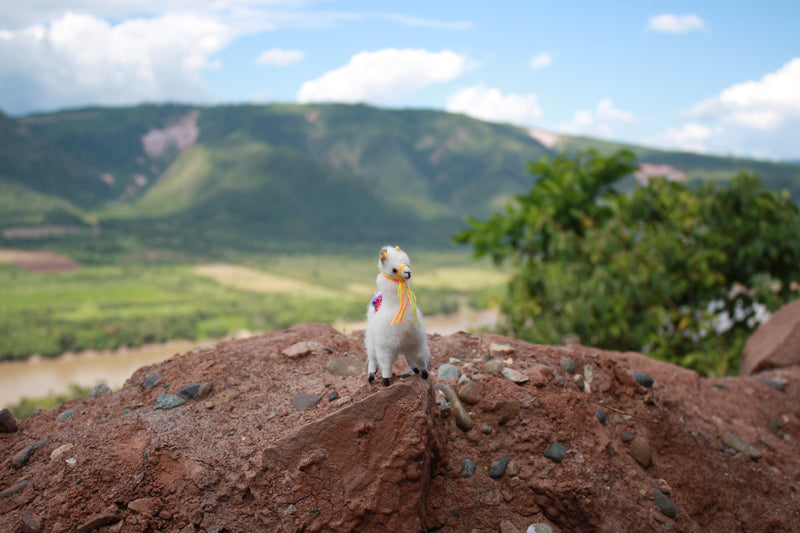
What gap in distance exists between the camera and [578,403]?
199 inches

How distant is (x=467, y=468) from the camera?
4.44 metres

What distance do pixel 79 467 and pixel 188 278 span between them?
67.7 meters

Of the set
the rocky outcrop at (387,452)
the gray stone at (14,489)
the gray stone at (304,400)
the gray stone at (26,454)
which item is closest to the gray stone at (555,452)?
the rocky outcrop at (387,452)

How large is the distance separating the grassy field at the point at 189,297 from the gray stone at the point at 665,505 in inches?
1066

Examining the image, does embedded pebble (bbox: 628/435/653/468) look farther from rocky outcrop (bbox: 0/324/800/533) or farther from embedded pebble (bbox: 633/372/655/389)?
embedded pebble (bbox: 633/372/655/389)

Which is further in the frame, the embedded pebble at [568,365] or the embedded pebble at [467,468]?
the embedded pebble at [568,365]

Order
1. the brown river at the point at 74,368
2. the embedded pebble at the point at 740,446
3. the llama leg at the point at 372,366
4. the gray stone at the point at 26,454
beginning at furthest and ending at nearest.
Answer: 1. the brown river at the point at 74,368
2. the embedded pebble at the point at 740,446
3. the gray stone at the point at 26,454
4. the llama leg at the point at 372,366

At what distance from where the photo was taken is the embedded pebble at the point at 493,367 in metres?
5.21

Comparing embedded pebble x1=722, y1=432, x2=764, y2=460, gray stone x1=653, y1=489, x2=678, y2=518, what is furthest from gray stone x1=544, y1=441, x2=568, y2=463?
embedded pebble x1=722, y1=432, x2=764, y2=460

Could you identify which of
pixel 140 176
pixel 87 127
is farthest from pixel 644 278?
pixel 87 127

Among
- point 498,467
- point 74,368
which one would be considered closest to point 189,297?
point 74,368

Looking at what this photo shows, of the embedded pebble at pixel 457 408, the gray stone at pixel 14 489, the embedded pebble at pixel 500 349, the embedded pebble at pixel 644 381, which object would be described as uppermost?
the embedded pebble at pixel 500 349

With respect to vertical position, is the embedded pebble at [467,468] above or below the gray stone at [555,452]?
below

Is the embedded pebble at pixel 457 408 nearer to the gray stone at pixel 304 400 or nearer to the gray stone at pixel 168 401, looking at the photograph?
the gray stone at pixel 304 400
